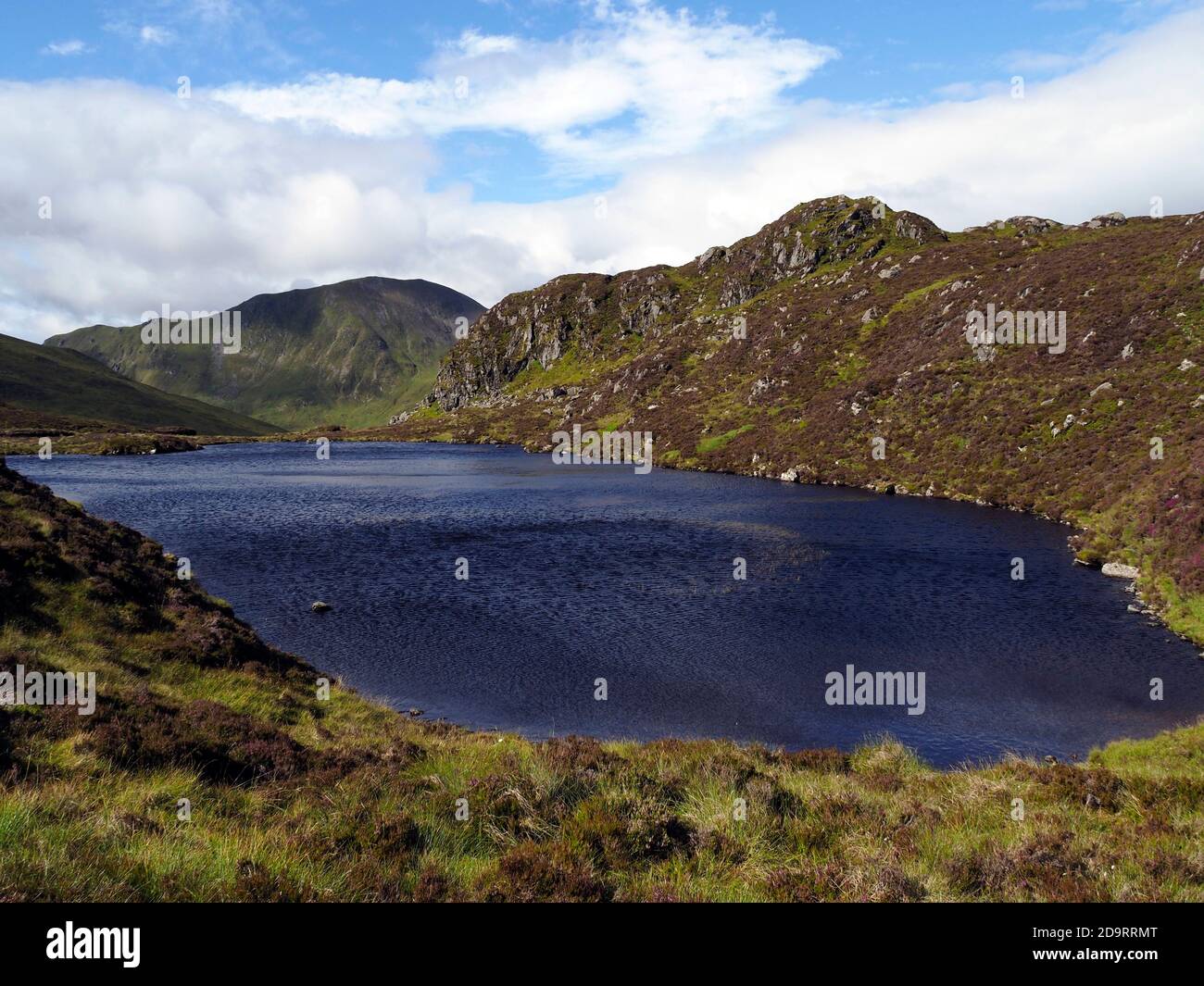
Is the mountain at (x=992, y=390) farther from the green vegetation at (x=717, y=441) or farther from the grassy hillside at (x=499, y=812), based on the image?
the grassy hillside at (x=499, y=812)

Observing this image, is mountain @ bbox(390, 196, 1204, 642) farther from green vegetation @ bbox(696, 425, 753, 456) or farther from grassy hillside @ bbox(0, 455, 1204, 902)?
grassy hillside @ bbox(0, 455, 1204, 902)

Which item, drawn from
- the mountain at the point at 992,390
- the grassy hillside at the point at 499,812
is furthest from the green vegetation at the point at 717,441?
the grassy hillside at the point at 499,812

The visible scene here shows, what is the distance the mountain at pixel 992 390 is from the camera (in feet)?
181

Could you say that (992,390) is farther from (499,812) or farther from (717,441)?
(499,812)

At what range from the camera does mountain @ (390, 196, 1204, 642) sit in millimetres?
55062

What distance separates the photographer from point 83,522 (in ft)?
101

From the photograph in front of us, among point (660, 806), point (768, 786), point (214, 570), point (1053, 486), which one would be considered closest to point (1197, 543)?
point (1053, 486)

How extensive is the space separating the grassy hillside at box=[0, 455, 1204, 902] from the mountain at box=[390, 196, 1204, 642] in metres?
26.4

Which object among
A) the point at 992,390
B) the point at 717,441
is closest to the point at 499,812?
the point at 992,390

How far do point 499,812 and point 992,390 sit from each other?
3549 inches

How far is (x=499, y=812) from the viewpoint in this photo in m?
13.2

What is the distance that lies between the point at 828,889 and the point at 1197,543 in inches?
1566
